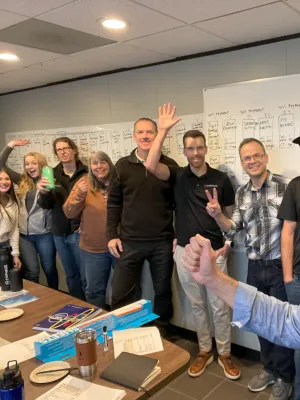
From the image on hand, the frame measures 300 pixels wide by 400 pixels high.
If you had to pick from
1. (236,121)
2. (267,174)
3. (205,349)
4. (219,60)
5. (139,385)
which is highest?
(219,60)

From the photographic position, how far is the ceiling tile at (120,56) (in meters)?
2.69

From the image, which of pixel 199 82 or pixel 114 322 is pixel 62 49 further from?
pixel 114 322

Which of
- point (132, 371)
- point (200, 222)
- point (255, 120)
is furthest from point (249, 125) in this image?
point (132, 371)

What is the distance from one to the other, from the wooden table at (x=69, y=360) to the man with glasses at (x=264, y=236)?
1059mm

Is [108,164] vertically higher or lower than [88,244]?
higher

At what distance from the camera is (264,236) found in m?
2.37

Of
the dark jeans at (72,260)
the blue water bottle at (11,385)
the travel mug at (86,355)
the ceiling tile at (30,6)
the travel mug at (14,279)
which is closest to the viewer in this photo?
the blue water bottle at (11,385)

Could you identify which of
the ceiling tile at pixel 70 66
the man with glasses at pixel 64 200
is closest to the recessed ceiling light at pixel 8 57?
the ceiling tile at pixel 70 66

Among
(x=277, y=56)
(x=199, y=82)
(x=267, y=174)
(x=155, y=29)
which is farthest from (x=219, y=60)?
(x=267, y=174)

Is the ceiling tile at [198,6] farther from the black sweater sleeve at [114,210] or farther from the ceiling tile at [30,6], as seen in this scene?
Answer: the black sweater sleeve at [114,210]

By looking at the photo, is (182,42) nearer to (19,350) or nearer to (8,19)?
(8,19)

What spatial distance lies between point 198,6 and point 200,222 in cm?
133

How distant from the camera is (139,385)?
4.03ft

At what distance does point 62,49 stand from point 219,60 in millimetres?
1120
